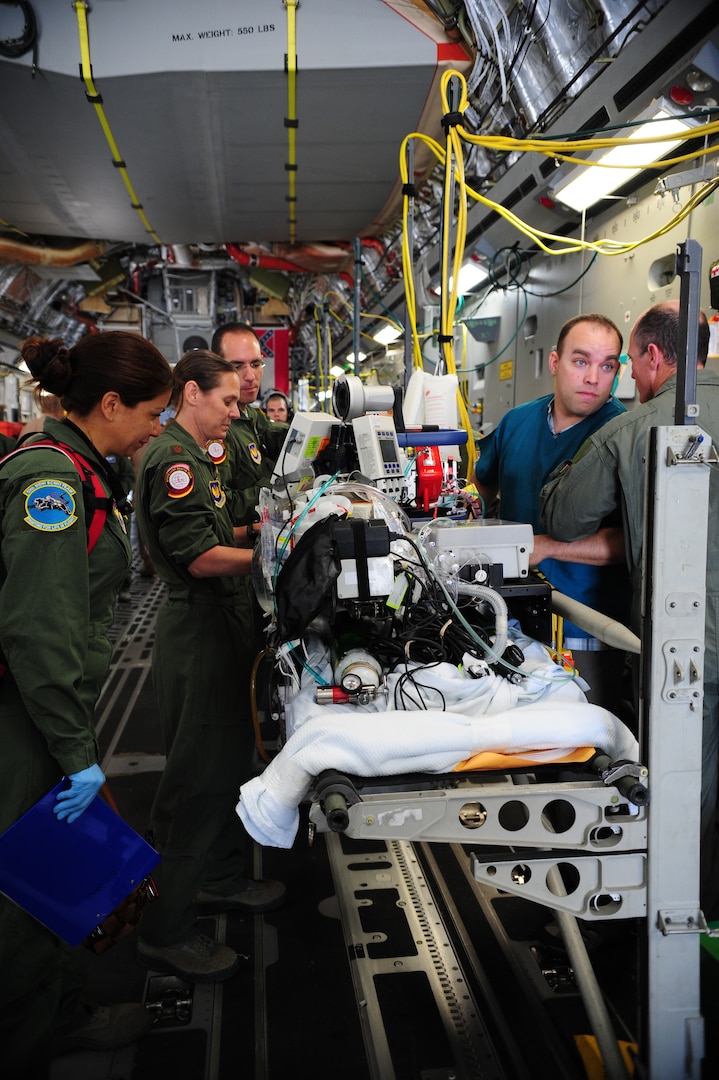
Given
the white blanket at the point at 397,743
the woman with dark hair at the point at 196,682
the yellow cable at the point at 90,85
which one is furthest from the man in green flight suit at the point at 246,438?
the white blanket at the point at 397,743

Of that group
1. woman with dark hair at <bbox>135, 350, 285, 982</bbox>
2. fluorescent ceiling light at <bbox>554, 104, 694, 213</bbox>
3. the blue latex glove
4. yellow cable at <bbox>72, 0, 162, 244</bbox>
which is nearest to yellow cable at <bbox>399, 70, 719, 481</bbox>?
fluorescent ceiling light at <bbox>554, 104, 694, 213</bbox>

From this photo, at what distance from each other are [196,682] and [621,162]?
8.03 ft

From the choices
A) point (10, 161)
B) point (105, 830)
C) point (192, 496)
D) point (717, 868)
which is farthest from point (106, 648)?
point (10, 161)

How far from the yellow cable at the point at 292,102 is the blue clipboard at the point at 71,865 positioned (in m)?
3.42

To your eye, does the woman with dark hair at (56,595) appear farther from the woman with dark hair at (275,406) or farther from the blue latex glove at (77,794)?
the woman with dark hair at (275,406)

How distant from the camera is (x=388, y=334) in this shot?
671cm

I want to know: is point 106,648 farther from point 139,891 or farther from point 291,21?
point 291,21

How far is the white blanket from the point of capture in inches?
45.3

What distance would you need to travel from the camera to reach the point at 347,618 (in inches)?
59.9

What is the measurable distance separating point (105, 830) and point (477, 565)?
41.9 inches

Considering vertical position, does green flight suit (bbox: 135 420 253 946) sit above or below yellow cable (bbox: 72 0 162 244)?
below

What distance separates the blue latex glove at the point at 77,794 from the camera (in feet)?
4.93

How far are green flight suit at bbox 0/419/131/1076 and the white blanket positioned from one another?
530 millimetres

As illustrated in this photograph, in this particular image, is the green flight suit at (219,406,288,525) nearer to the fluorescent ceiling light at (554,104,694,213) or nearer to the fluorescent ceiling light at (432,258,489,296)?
the fluorescent ceiling light at (432,258,489,296)
